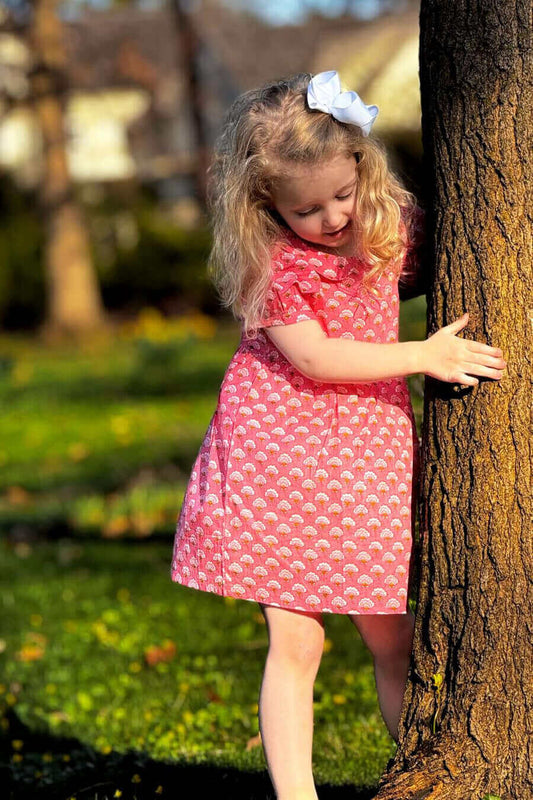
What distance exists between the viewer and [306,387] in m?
2.47

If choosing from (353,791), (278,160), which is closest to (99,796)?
(353,791)

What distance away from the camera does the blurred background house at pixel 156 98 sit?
18109 millimetres

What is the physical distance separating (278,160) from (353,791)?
64.8 inches

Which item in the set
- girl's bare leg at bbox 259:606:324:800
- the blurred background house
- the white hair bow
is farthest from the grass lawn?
the blurred background house

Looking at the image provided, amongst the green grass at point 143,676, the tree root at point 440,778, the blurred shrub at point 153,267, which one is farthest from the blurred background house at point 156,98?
the tree root at point 440,778

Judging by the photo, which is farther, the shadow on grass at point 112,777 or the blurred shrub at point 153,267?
the blurred shrub at point 153,267

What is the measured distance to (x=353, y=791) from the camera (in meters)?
2.90

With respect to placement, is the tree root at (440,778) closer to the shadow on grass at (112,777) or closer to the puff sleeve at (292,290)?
the shadow on grass at (112,777)

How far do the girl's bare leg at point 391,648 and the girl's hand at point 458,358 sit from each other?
2.18ft

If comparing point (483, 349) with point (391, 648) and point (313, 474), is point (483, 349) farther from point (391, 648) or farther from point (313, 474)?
point (391, 648)

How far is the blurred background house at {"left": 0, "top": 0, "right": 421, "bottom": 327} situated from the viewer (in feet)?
59.4

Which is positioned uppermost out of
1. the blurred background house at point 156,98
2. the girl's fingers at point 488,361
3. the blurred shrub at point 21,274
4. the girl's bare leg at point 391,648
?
the blurred background house at point 156,98

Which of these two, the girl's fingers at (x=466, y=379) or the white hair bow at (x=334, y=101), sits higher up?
the white hair bow at (x=334, y=101)

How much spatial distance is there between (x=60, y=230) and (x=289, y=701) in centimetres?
1490
